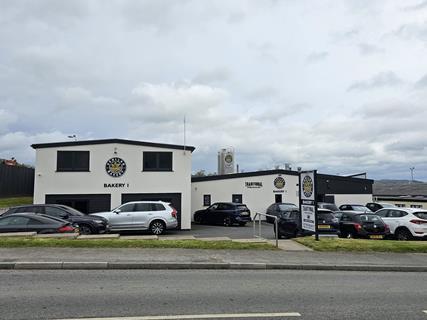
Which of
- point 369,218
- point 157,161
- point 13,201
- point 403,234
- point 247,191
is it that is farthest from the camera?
point 247,191

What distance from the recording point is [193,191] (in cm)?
3275

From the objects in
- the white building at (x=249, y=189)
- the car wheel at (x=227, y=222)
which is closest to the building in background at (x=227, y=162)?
the white building at (x=249, y=189)

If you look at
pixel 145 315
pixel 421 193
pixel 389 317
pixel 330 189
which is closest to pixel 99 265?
pixel 145 315

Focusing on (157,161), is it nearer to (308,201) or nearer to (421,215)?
(308,201)

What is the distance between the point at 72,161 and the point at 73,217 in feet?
26.9

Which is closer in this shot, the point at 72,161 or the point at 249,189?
A: the point at 72,161

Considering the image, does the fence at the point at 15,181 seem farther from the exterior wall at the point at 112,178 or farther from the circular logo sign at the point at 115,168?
the circular logo sign at the point at 115,168

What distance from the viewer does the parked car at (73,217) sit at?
694 inches

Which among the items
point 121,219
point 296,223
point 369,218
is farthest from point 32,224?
point 369,218

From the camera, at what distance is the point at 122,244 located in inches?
497

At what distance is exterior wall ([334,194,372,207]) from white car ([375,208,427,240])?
19940mm

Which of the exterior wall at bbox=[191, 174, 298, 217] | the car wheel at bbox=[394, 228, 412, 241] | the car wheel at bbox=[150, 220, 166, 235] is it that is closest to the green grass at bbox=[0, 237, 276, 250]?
the car wheel at bbox=[150, 220, 166, 235]

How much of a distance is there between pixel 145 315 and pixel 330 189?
34.2 metres

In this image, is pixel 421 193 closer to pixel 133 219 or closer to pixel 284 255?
pixel 133 219
